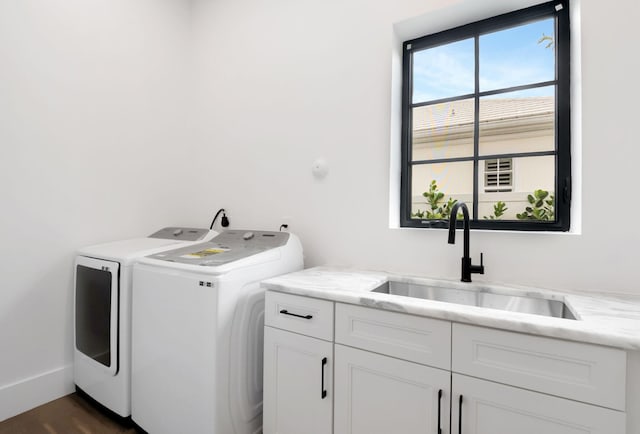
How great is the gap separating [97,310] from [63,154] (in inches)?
40.4

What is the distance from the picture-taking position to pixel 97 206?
2.20 meters

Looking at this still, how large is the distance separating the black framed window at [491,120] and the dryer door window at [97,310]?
1727 millimetres

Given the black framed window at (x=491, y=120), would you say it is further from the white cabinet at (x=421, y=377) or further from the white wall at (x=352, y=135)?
the white cabinet at (x=421, y=377)

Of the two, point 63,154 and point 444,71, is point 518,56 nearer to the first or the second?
point 444,71

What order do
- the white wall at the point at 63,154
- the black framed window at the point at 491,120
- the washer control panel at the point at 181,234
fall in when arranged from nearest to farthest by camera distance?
1. the black framed window at the point at 491,120
2. the white wall at the point at 63,154
3. the washer control panel at the point at 181,234

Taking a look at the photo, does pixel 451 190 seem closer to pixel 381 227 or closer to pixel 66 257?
pixel 381 227

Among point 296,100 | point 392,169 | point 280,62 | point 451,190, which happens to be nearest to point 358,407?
point 392,169

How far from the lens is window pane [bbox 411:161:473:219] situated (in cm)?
195

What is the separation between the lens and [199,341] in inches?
57.3

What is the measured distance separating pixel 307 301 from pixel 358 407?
0.46 metres

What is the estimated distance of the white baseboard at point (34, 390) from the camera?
1808mm

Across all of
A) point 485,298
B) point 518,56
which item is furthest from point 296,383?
point 518,56

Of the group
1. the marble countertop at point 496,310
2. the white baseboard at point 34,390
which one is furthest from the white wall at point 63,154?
the marble countertop at point 496,310

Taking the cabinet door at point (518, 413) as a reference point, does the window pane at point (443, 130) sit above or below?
above
